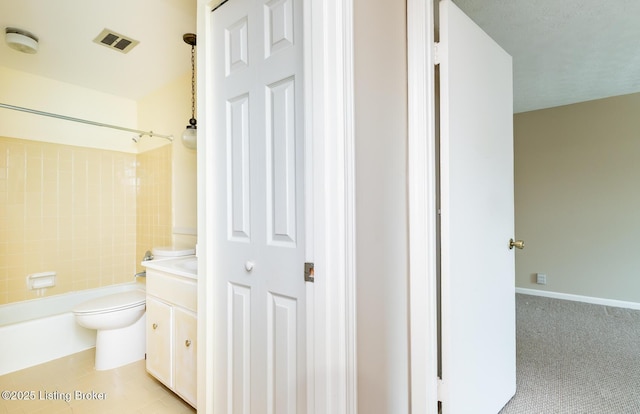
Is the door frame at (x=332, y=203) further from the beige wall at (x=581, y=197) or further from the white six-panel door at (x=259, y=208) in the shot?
the beige wall at (x=581, y=197)

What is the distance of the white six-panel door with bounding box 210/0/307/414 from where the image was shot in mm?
1032

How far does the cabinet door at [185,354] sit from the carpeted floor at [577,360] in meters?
1.68

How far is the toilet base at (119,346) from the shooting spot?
2133 mm

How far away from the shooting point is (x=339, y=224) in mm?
861

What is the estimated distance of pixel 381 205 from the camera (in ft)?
3.46

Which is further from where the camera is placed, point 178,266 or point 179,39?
point 179,39

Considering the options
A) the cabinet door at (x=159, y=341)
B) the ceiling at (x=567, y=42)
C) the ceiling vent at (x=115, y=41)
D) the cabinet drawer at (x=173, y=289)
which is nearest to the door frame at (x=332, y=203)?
the cabinet drawer at (x=173, y=289)

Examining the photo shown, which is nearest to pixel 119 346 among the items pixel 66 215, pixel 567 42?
pixel 66 215

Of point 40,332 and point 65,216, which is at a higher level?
point 65,216

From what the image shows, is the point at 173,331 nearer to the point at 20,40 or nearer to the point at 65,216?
the point at 65,216

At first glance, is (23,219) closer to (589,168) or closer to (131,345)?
(131,345)

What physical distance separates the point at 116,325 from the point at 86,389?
1.27 ft

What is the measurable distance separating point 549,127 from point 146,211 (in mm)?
4665

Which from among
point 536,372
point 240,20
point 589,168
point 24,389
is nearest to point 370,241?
point 240,20
